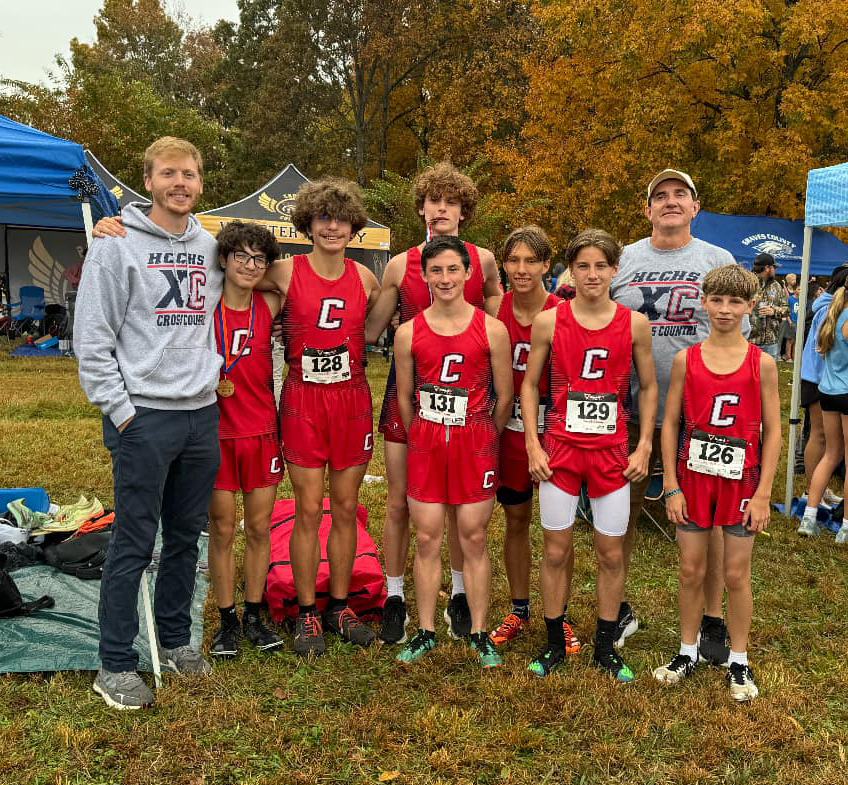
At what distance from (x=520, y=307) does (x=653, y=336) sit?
0.69 metres

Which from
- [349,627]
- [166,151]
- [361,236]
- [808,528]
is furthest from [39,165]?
[361,236]

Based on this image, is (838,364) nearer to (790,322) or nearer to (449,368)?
(449,368)

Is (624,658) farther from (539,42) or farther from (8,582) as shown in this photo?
(539,42)

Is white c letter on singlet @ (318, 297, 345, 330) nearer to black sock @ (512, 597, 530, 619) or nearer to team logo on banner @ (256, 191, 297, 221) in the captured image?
black sock @ (512, 597, 530, 619)

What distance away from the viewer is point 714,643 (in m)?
3.50

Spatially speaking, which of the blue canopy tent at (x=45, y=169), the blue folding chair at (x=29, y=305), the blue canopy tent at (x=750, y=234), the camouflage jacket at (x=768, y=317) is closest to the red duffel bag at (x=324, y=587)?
the blue canopy tent at (x=45, y=169)

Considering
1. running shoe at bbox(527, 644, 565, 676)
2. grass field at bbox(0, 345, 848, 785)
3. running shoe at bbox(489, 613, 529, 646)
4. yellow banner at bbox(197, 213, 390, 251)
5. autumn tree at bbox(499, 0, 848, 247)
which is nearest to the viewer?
grass field at bbox(0, 345, 848, 785)

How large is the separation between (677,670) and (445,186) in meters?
2.39

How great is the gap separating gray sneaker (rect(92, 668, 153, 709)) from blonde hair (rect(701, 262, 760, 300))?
111 inches

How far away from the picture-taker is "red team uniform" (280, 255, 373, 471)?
132 inches

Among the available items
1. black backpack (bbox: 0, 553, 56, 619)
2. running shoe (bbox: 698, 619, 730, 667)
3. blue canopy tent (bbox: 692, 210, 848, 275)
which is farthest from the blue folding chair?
running shoe (bbox: 698, 619, 730, 667)

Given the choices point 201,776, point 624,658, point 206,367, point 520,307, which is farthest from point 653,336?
point 201,776

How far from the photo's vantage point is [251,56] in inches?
1254

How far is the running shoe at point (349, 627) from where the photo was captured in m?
3.60
